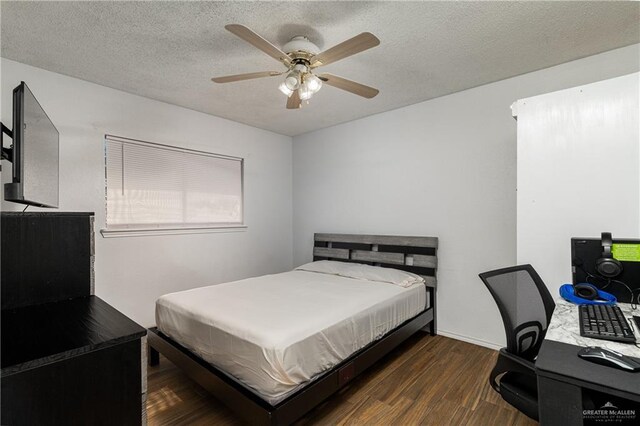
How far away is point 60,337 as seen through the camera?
1011mm

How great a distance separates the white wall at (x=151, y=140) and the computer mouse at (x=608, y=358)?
3.57 metres

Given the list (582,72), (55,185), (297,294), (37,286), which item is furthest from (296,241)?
(582,72)

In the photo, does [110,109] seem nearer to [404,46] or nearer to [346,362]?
[404,46]

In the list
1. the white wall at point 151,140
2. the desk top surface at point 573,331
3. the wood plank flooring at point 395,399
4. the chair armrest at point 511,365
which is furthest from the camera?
→ the white wall at point 151,140

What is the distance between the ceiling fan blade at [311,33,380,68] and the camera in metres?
1.63

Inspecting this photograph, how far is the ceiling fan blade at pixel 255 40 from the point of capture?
61.6 inches

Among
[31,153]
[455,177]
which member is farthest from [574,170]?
[31,153]

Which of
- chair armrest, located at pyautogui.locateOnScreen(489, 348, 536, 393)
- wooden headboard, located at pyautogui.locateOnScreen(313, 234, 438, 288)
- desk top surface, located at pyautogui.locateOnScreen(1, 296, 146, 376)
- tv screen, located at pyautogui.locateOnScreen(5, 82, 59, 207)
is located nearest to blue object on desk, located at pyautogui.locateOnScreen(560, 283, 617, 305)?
chair armrest, located at pyautogui.locateOnScreen(489, 348, 536, 393)

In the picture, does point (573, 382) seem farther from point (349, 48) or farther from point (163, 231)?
point (163, 231)

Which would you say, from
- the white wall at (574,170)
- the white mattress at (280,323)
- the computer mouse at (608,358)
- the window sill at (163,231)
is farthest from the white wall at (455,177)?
the computer mouse at (608,358)

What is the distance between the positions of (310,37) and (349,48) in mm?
563

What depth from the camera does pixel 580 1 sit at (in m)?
1.82

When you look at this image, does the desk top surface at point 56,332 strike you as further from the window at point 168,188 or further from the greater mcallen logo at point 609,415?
the window at point 168,188

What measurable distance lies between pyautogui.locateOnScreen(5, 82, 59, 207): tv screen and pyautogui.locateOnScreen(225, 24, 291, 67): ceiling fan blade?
96 cm
